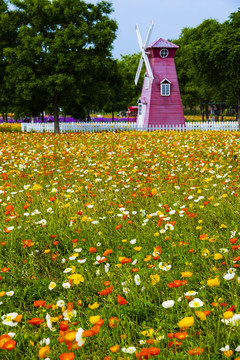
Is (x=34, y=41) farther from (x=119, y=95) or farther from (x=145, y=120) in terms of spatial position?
(x=119, y=95)

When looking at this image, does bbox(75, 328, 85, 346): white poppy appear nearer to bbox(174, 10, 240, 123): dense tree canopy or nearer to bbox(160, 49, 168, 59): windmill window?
bbox(174, 10, 240, 123): dense tree canopy

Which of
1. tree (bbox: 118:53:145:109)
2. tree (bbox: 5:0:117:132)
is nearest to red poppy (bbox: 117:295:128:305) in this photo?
tree (bbox: 5:0:117:132)

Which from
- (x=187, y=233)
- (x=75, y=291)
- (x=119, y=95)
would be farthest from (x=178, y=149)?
(x=119, y=95)

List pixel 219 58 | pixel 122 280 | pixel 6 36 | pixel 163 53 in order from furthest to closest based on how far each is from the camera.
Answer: pixel 163 53 → pixel 219 58 → pixel 6 36 → pixel 122 280

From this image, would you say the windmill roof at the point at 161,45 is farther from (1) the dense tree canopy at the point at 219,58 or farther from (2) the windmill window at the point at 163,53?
(1) the dense tree canopy at the point at 219,58

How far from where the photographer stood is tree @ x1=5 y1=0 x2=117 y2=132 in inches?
730

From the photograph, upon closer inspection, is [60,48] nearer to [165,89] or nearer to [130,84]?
[165,89]

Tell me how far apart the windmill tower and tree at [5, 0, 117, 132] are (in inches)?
183

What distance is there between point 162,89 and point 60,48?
8.41 meters

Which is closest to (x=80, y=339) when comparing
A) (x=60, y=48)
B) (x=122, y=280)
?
(x=122, y=280)

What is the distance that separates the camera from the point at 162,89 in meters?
23.7

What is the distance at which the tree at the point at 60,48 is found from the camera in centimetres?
1855

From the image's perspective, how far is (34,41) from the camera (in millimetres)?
18469

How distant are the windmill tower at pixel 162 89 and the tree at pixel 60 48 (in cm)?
466
